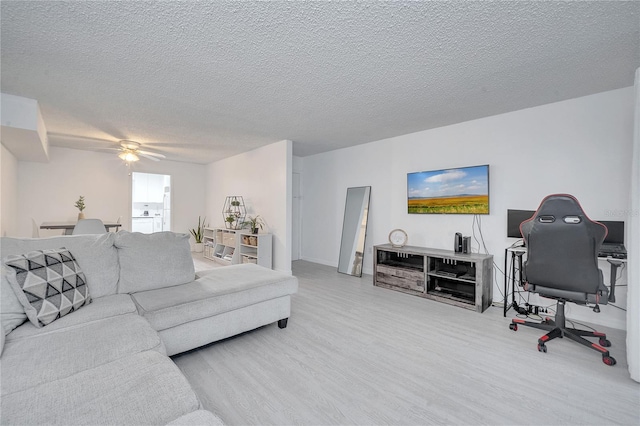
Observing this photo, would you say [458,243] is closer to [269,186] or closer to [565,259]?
[565,259]

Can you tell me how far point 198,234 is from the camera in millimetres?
7297

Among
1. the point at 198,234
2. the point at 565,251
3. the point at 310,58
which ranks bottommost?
the point at 198,234

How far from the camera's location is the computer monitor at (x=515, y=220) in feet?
10.5

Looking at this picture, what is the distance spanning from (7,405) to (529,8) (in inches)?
124

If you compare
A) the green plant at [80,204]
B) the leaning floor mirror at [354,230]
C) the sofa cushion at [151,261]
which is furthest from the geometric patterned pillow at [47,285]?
the green plant at [80,204]

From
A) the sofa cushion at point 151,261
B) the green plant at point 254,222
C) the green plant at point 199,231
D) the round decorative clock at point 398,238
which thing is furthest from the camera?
the green plant at point 199,231

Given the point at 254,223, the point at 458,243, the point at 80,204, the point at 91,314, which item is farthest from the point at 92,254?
the point at 80,204

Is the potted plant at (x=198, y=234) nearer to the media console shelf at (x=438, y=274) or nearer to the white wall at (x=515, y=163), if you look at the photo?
the white wall at (x=515, y=163)

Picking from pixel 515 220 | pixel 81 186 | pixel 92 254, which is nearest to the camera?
pixel 92 254

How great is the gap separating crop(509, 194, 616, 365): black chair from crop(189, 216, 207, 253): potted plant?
6.98m

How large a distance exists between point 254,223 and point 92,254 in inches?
123

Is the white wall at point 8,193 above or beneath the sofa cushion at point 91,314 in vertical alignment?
above

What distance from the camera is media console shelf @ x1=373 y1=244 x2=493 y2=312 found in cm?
328

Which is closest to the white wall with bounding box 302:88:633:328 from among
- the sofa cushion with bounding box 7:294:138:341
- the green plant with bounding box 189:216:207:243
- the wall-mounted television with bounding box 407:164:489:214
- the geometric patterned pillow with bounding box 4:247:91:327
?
the wall-mounted television with bounding box 407:164:489:214
